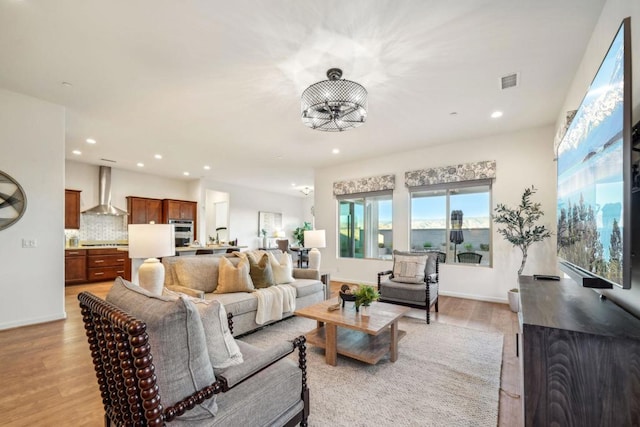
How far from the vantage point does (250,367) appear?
1.31 meters

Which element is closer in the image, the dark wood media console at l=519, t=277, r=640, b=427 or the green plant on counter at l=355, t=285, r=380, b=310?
the dark wood media console at l=519, t=277, r=640, b=427

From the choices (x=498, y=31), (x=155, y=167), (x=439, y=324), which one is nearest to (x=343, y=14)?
(x=498, y=31)

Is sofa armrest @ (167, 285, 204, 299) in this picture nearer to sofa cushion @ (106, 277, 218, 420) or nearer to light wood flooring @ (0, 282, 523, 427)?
light wood flooring @ (0, 282, 523, 427)

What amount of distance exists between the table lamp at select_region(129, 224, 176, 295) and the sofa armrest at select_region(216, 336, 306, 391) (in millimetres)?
1809

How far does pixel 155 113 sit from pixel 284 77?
7.15 ft

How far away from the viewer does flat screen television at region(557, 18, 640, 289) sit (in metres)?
1.18

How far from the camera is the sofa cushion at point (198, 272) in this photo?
3261 mm

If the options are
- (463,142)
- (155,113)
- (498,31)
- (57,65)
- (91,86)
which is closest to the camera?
(498,31)

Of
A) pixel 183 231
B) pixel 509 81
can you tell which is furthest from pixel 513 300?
pixel 183 231

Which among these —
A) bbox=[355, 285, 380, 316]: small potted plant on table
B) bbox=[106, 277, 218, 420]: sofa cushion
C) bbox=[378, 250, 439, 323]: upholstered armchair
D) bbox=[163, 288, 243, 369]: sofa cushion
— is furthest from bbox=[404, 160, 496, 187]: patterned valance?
bbox=[106, 277, 218, 420]: sofa cushion

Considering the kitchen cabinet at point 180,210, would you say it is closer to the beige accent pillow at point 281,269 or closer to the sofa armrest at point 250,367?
the beige accent pillow at point 281,269

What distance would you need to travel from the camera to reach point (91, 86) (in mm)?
3258

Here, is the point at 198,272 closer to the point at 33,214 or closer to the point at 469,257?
the point at 33,214

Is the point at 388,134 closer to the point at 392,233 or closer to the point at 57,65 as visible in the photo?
the point at 392,233
